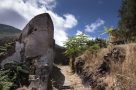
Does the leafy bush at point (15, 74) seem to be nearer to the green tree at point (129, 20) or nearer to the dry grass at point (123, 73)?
the dry grass at point (123, 73)

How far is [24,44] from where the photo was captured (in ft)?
44.5

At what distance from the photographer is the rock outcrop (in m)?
12.6

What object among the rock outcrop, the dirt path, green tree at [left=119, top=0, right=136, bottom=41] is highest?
green tree at [left=119, top=0, right=136, bottom=41]

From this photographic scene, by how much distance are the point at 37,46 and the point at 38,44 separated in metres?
0.09

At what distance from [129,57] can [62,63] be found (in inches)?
394

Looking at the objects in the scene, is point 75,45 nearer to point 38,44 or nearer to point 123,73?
point 38,44

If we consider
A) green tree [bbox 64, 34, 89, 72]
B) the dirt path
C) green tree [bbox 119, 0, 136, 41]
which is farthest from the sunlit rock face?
green tree [bbox 119, 0, 136, 41]

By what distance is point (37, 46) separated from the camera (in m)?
13.1

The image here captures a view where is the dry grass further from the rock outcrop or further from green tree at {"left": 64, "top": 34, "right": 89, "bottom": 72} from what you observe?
green tree at {"left": 64, "top": 34, "right": 89, "bottom": 72}

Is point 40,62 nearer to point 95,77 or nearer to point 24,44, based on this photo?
point 24,44

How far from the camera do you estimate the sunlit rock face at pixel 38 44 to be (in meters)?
12.6

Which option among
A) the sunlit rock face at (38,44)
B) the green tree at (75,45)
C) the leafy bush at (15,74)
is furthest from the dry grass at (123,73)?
the green tree at (75,45)

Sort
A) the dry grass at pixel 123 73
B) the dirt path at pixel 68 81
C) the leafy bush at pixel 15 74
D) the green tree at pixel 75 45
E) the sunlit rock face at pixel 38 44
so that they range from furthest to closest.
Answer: the green tree at pixel 75 45 → the sunlit rock face at pixel 38 44 → the dirt path at pixel 68 81 → the leafy bush at pixel 15 74 → the dry grass at pixel 123 73

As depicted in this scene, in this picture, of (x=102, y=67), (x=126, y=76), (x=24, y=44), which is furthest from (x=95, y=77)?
(x=24, y=44)
